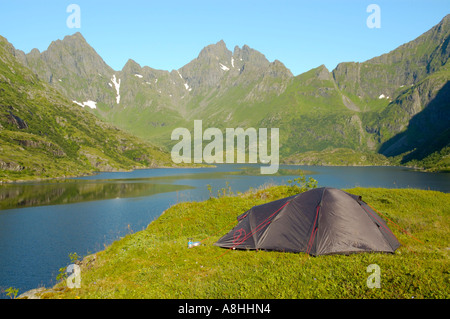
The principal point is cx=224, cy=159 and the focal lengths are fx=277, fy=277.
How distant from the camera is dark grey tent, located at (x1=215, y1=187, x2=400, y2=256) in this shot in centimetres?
1565

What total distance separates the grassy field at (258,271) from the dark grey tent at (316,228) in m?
0.83

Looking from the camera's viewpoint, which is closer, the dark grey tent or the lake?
the dark grey tent

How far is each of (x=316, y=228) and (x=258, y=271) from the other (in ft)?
17.1

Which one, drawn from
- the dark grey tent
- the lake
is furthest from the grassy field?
the lake

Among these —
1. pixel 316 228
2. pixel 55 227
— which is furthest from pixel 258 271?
pixel 55 227

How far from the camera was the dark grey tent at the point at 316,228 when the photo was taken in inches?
616

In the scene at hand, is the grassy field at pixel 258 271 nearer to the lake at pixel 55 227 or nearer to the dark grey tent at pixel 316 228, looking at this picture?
the dark grey tent at pixel 316 228

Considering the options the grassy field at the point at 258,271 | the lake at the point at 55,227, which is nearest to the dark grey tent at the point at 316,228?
the grassy field at the point at 258,271

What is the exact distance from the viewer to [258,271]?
A: 12.8 metres

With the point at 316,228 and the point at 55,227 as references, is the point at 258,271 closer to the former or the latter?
the point at 316,228

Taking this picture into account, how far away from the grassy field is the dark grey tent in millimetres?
827

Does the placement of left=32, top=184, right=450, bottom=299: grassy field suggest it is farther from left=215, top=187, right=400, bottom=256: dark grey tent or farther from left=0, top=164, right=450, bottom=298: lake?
left=0, top=164, right=450, bottom=298: lake
